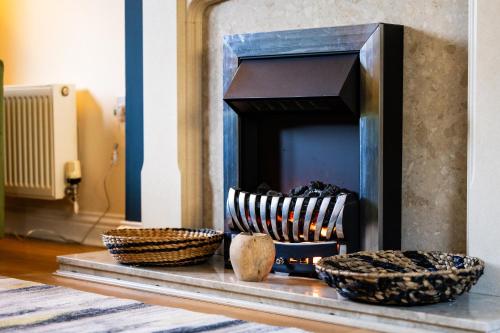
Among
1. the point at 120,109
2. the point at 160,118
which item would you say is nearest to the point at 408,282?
the point at 160,118

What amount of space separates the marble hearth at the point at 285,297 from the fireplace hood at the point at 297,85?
54 cm

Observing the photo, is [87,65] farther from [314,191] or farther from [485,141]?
[485,141]

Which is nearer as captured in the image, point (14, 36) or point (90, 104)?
point (90, 104)

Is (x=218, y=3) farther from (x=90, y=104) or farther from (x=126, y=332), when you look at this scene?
(x=126, y=332)

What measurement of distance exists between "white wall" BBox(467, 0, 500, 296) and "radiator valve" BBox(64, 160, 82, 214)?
2.13 meters

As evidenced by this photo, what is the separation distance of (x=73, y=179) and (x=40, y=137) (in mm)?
253

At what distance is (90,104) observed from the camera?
13.4ft

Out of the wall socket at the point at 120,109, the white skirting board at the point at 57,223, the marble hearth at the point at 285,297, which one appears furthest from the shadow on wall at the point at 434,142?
the wall socket at the point at 120,109

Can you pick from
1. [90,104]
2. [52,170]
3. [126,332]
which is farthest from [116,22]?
[126,332]

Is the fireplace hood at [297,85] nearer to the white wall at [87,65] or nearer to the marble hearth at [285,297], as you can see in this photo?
Result: the marble hearth at [285,297]

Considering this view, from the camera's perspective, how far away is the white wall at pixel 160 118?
3275 mm

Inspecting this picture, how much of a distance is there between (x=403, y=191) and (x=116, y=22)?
70.2 inches

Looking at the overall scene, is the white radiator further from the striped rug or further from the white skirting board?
the striped rug

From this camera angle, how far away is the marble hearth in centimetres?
214
